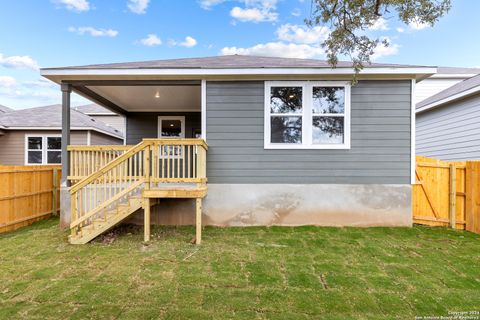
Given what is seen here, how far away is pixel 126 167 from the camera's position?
198 inches

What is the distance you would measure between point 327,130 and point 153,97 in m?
5.12

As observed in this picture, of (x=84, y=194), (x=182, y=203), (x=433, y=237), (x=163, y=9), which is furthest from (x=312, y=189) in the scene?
(x=163, y=9)

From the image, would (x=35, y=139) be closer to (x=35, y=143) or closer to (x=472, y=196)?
(x=35, y=143)

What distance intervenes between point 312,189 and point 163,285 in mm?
3822

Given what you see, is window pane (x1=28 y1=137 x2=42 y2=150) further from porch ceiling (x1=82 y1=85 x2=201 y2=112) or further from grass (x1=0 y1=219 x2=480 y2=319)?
grass (x1=0 y1=219 x2=480 y2=319)

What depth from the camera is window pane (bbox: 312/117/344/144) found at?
19.0 ft

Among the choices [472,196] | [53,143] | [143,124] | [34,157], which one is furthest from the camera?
[53,143]

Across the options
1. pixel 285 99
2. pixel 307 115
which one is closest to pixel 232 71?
pixel 285 99

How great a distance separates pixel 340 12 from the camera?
4.00 meters

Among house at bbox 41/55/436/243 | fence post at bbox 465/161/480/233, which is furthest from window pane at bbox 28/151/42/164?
fence post at bbox 465/161/480/233

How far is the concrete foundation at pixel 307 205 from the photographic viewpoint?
5.73m

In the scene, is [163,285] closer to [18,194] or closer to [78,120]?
[18,194]

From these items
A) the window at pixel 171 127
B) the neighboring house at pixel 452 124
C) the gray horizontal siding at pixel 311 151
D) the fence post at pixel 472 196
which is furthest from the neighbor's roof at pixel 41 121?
the neighboring house at pixel 452 124

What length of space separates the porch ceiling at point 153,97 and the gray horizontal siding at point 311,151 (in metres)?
1.52
